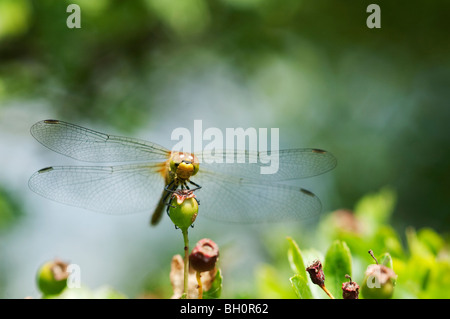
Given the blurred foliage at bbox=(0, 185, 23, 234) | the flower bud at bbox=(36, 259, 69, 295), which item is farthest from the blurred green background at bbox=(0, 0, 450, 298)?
the flower bud at bbox=(36, 259, 69, 295)

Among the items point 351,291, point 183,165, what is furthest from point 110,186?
point 351,291

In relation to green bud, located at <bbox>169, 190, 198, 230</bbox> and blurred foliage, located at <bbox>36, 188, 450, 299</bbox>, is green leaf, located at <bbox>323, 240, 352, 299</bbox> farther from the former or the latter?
green bud, located at <bbox>169, 190, 198, 230</bbox>

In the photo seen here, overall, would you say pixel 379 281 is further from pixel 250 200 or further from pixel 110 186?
pixel 110 186

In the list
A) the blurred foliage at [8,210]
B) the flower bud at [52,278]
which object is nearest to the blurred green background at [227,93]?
the blurred foliage at [8,210]

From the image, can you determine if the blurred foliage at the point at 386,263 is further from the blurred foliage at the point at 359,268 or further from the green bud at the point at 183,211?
the green bud at the point at 183,211
